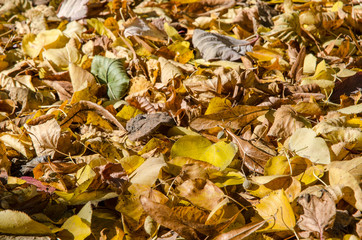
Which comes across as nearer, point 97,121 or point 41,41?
point 97,121

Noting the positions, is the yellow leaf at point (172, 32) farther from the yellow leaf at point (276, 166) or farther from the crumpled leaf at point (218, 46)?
the yellow leaf at point (276, 166)

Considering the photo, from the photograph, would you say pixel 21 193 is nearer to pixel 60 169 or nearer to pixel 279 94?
pixel 60 169

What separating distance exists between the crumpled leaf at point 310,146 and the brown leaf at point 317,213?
0.16 meters

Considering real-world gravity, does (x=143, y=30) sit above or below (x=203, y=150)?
above

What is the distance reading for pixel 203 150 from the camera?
38.4 inches

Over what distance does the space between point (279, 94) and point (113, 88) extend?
59cm

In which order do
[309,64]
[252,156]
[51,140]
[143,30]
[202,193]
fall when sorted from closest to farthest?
[202,193], [252,156], [51,140], [309,64], [143,30]

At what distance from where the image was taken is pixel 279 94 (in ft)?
4.03

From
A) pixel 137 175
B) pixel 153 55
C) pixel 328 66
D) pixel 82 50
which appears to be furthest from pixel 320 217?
pixel 82 50

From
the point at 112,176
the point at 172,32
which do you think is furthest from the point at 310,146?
the point at 172,32

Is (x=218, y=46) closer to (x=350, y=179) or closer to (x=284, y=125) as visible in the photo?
(x=284, y=125)

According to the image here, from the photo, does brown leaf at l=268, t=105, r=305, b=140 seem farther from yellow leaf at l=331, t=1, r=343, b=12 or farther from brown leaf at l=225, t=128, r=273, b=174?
yellow leaf at l=331, t=1, r=343, b=12

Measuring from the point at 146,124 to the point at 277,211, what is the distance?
0.47 meters

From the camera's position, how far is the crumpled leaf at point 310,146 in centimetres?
89
